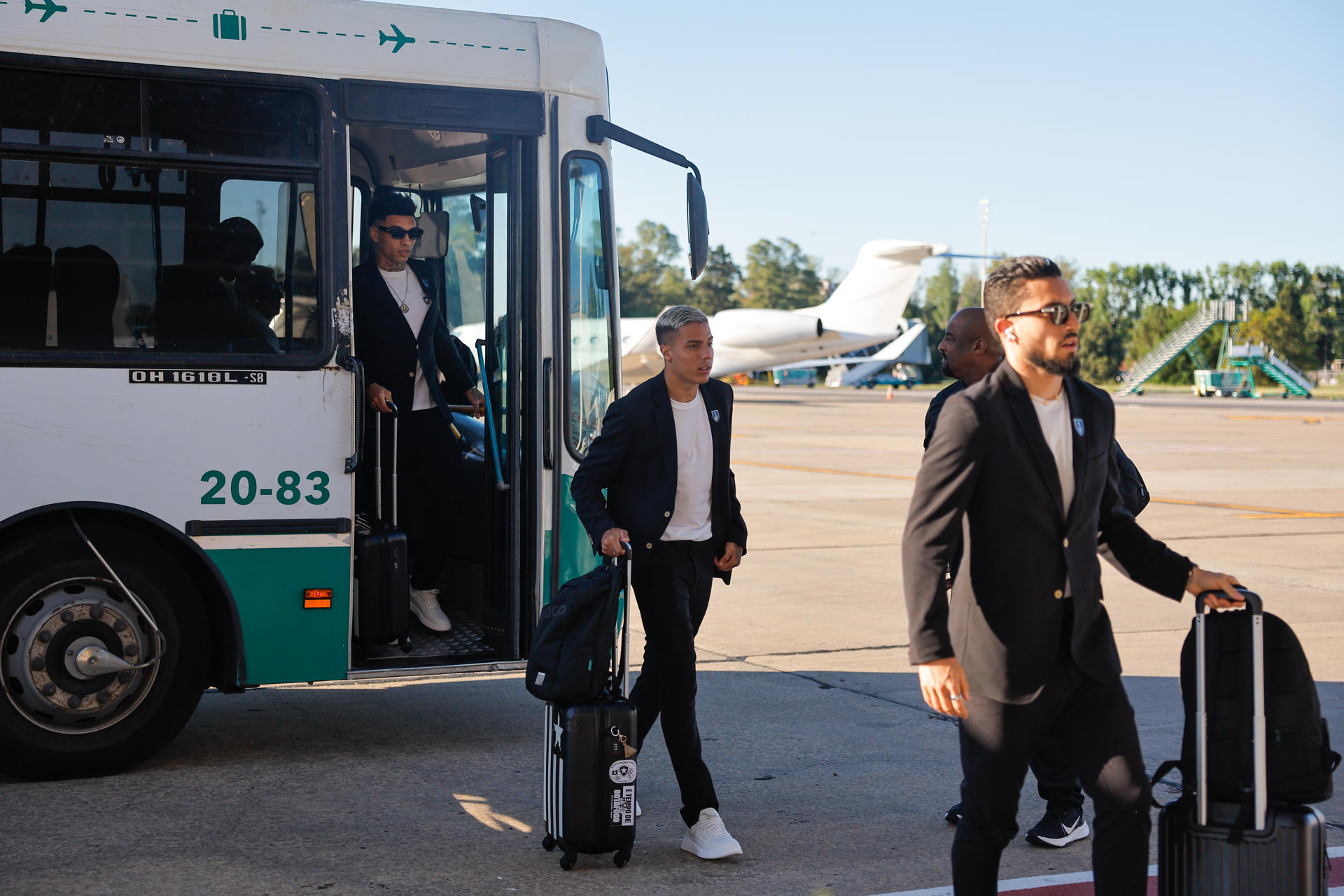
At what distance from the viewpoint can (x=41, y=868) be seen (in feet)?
14.1

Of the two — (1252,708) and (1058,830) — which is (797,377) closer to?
(1058,830)

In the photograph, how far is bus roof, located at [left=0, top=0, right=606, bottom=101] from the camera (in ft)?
17.0

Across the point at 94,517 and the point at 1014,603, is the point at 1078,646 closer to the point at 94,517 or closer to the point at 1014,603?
the point at 1014,603

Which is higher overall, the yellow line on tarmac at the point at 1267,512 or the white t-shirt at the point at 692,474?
the white t-shirt at the point at 692,474

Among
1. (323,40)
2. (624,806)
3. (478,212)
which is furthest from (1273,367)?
(624,806)

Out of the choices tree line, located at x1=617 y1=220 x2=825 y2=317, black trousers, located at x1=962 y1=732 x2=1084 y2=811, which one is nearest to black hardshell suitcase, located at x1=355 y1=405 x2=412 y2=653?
black trousers, located at x1=962 y1=732 x2=1084 y2=811

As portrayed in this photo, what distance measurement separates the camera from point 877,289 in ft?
163

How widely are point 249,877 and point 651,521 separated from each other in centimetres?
167

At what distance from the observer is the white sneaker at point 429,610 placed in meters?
6.32

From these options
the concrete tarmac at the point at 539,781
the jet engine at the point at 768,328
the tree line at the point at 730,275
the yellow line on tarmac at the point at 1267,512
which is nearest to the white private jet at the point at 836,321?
the jet engine at the point at 768,328

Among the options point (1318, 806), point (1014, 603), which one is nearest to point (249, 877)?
point (1014, 603)

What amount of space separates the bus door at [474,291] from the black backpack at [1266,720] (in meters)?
3.27

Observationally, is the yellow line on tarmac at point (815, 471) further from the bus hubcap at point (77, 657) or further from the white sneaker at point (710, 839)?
the white sneaker at point (710, 839)

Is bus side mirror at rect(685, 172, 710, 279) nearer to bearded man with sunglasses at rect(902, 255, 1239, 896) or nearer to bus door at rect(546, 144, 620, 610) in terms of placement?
bus door at rect(546, 144, 620, 610)
